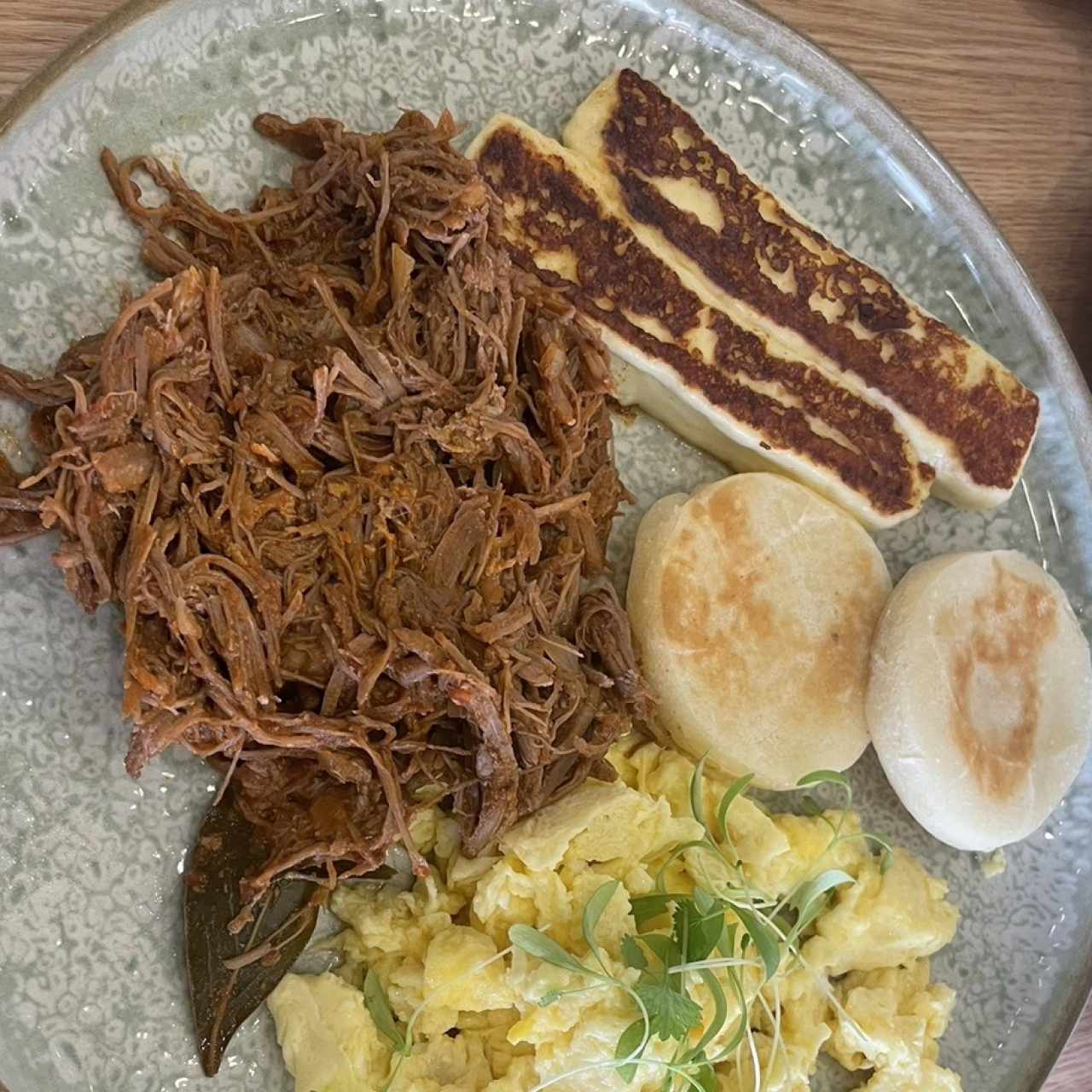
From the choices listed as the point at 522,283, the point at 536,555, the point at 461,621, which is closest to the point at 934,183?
the point at 522,283

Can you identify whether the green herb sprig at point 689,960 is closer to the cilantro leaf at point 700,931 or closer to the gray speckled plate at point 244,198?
the cilantro leaf at point 700,931

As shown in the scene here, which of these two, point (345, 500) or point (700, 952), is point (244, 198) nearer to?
point (345, 500)

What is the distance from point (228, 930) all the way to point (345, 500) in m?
0.90

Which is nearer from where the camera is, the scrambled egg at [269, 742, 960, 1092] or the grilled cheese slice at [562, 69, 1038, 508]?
the scrambled egg at [269, 742, 960, 1092]

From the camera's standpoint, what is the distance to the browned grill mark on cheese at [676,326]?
2426 mm

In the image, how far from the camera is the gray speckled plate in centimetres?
202

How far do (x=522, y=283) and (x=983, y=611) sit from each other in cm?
139

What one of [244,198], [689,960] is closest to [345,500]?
[244,198]

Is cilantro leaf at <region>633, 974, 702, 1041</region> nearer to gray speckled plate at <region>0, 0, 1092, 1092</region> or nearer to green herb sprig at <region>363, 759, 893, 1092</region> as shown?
green herb sprig at <region>363, 759, 893, 1092</region>

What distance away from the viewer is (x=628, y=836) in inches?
93.4

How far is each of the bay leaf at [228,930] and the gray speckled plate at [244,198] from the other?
0.14 ft

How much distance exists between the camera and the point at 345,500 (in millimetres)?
2059

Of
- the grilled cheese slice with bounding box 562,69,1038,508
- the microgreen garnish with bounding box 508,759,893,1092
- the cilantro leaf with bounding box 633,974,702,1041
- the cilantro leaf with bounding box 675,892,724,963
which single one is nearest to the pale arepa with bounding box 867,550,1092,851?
the microgreen garnish with bounding box 508,759,893,1092

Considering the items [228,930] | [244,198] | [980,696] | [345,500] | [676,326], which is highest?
[244,198]
